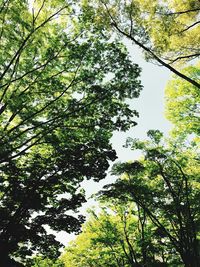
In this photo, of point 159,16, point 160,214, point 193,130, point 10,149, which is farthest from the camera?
point 160,214

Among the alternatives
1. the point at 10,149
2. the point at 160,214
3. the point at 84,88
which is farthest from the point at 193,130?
the point at 10,149

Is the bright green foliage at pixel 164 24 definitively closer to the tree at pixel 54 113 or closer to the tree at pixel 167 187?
the tree at pixel 54 113

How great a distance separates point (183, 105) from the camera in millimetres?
19781

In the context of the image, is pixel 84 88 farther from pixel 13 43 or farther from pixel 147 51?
pixel 147 51

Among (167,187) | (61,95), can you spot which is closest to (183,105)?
(167,187)

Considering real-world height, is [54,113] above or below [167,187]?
below

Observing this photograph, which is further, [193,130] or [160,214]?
[160,214]

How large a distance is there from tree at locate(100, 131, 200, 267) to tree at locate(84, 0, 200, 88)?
8082 mm

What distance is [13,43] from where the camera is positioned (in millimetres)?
10359

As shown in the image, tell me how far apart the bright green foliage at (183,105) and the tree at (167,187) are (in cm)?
160

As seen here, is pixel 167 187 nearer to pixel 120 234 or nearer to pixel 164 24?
pixel 120 234

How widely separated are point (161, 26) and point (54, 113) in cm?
651

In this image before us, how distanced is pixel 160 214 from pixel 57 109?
14.4 metres

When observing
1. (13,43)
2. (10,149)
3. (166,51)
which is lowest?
(10,149)
